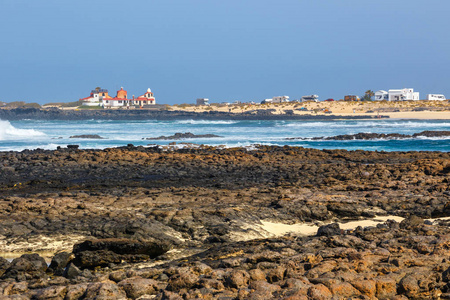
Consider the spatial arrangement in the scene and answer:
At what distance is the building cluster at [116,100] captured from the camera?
328 ft

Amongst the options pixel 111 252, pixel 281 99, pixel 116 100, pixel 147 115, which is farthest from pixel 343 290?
pixel 281 99

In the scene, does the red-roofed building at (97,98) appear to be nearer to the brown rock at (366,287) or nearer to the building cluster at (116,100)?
the building cluster at (116,100)

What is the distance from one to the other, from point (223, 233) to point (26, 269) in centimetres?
302

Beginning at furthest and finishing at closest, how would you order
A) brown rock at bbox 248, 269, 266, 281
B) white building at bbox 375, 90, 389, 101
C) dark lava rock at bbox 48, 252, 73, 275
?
white building at bbox 375, 90, 389, 101, dark lava rock at bbox 48, 252, 73, 275, brown rock at bbox 248, 269, 266, 281

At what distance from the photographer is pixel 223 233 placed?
8.42 metres

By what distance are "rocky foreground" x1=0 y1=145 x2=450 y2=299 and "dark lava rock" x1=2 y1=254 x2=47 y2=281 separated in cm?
1

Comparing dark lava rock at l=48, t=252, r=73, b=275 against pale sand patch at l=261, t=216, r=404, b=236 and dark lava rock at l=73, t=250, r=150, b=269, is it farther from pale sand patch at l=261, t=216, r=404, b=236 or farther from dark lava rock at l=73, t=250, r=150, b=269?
pale sand patch at l=261, t=216, r=404, b=236

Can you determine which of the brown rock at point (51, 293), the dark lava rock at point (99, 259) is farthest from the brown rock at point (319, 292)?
the dark lava rock at point (99, 259)

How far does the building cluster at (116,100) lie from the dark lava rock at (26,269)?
9396cm

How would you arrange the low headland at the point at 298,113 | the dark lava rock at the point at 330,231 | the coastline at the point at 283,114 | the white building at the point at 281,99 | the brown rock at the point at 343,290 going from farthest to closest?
1. the white building at the point at 281,99
2. the low headland at the point at 298,113
3. the coastline at the point at 283,114
4. the dark lava rock at the point at 330,231
5. the brown rock at the point at 343,290

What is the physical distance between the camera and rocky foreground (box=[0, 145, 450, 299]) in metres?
5.39

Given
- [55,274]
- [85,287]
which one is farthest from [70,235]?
[85,287]

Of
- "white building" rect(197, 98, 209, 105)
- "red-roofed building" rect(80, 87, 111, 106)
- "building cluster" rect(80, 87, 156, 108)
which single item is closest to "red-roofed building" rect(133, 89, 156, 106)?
"building cluster" rect(80, 87, 156, 108)

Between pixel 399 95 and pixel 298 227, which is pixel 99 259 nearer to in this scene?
pixel 298 227
